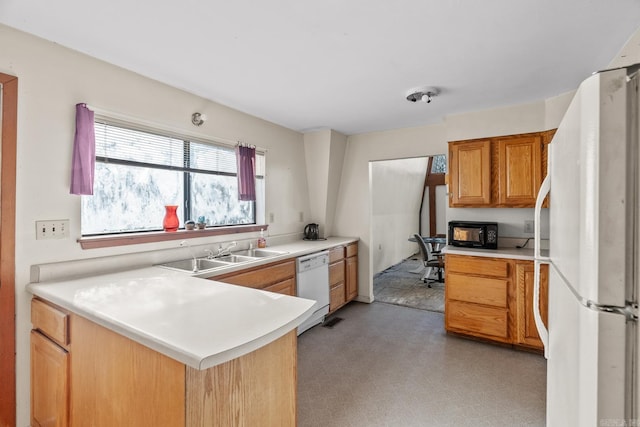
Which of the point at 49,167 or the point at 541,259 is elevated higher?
the point at 49,167

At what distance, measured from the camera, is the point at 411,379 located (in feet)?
7.88

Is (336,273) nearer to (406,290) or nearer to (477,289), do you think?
(477,289)

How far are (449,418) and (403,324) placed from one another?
157 centimetres

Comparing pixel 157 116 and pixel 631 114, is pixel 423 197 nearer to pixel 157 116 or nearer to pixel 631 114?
pixel 157 116

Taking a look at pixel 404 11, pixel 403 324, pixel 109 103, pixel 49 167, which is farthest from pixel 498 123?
pixel 49 167

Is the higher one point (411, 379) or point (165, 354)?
point (165, 354)

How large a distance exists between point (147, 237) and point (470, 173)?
127 inches

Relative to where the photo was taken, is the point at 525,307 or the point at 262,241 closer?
the point at 525,307

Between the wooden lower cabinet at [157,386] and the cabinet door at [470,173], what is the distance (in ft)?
9.05

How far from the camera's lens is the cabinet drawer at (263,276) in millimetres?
2362

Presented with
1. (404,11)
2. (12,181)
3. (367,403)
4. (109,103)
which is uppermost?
(404,11)

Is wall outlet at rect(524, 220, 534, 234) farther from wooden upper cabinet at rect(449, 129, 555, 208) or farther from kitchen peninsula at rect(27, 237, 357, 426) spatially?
kitchen peninsula at rect(27, 237, 357, 426)

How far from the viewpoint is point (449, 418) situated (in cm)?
195

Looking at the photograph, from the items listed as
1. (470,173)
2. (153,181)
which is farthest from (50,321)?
(470,173)
